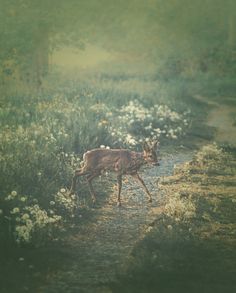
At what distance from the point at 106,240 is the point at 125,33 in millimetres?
2238

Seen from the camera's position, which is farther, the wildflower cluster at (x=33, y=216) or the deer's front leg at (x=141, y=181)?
the deer's front leg at (x=141, y=181)

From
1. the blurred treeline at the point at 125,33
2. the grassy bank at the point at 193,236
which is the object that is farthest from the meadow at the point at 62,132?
the grassy bank at the point at 193,236

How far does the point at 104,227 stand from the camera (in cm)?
527

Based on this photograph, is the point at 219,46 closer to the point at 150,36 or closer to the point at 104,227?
the point at 150,36

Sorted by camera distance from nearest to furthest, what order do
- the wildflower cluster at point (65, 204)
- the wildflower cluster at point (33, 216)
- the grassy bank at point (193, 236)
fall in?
the grassy bank at point (193, 236) → the wildflower cluster at point (33, 216) → the wildflower cluster at point (65, 204)

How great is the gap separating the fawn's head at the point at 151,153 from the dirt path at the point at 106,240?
12 cm

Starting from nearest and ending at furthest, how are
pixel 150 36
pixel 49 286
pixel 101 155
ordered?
pixel 49 286, pixel 101 155, pixel 150 36

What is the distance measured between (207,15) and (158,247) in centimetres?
255

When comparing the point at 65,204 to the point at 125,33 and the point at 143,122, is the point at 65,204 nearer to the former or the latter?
the point at 143,122

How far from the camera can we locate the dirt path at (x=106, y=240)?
484 centimetres

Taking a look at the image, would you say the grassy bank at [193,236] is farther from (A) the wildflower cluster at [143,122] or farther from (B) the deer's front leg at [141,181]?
(A) the wildflower cluster at [143,122]

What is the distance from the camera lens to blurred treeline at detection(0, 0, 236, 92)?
591 centimetres

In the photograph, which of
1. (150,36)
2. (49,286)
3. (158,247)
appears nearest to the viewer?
(49,286)

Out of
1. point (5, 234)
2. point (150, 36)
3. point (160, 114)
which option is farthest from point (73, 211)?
point (150, 36)
